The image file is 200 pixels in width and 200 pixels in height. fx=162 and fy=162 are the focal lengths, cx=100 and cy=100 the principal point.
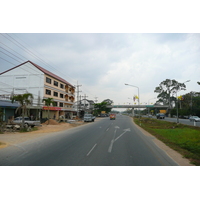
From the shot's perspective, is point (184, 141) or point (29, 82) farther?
point (29, 82)

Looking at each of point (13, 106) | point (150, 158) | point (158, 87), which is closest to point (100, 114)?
point (158, 87)

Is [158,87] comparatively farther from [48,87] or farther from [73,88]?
[48,87]

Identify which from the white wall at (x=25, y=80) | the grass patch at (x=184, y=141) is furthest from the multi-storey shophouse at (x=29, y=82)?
the grass patch at (x=184, y=141)

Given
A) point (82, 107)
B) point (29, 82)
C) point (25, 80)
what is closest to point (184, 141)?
point (29, 82)

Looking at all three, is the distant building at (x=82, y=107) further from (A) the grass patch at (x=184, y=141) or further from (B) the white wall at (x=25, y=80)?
(A) the grass patch at (x=184, y=141)

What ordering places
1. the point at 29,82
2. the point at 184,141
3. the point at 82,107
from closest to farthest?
the point at 184,141 < the point at 29,82 < the point at 82,107

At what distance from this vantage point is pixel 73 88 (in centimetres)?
6162

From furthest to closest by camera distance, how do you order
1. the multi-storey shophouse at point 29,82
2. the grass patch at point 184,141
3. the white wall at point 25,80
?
the white wall at point 25,80 < the multi-storey shophouse at point 29,82 < the grass patch at point 184,141

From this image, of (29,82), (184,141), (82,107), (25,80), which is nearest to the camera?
(184,141)

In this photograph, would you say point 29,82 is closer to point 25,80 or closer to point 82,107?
point 25,80

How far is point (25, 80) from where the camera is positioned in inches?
1593

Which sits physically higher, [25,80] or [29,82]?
[25,80]

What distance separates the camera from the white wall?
131 ft

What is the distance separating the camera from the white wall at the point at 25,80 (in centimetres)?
3991
